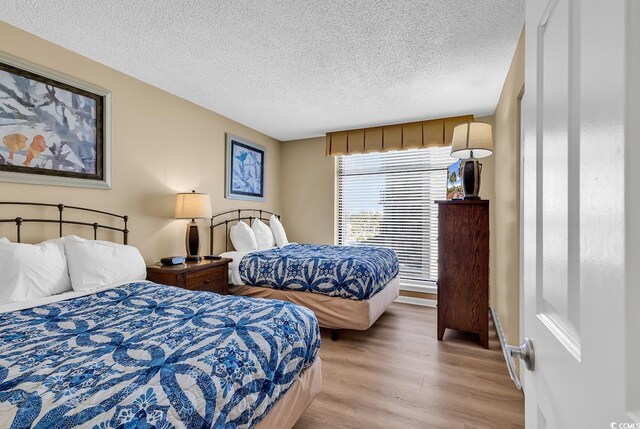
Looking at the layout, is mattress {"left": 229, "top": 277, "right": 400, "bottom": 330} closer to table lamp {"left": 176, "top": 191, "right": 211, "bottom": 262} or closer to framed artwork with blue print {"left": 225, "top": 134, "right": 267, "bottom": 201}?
table lamp {"left": 176, "top": 191, "right": 211, "bottom": 262}

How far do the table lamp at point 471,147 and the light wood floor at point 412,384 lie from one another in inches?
57.8

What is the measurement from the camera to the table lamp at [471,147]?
269cm

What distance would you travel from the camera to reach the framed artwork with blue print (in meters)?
4.05

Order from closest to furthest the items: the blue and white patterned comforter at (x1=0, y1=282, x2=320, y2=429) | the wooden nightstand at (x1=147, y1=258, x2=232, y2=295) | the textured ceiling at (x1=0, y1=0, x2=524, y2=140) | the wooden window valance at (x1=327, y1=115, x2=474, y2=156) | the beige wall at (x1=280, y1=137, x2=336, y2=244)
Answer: the blue and white patterned comforter at (x1=0, y1=282, x2=320, y2=429)
the textured ceiling at (x1=0, y1=0, x2=524, y2=140)
the wooden nightstand at (x1=147, y1=258, x2=232, y2=295)
the wooden window valance at (x1=327, y1=115, x2=474, y2=156)
the beige wall at (x1=280, y1=137, x2=336, y2=244)

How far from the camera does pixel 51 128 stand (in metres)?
2.28

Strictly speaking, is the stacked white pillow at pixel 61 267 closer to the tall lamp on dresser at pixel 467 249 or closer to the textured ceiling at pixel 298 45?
the textured ceiling at pixel 298 45

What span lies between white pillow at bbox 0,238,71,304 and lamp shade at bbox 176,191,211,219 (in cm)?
111

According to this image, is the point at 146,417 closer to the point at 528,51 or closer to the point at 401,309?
the point at 528,51

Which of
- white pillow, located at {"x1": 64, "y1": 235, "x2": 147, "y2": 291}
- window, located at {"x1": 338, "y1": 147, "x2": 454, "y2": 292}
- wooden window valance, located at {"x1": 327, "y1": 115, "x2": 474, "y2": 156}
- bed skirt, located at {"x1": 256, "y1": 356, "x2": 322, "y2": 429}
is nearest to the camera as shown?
bed skirt, located at {"x1": 256, "y1": 356, "x2": 322, "y2": 429}

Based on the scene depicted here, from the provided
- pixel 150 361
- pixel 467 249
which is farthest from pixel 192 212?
pixel 467 249

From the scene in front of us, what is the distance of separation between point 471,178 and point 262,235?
269 cm

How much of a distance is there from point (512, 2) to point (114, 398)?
2.78 metres

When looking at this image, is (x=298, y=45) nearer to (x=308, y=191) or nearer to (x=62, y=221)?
(x=62, y=221)

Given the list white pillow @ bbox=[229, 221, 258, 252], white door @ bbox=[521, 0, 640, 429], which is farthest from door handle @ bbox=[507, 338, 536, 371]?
white pillow @ bbox=[229, 221, 258, 252]
